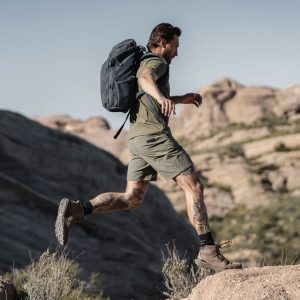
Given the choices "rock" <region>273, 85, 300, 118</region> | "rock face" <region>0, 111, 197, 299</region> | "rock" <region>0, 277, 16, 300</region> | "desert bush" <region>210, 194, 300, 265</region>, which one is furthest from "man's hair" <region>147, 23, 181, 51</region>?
"rock" <region>273, 85, 300, 118</region>

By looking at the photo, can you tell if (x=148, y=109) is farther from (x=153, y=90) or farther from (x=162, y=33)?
(x=162, y=33)

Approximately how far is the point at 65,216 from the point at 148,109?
122 cm

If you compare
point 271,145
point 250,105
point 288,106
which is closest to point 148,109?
point 271,145

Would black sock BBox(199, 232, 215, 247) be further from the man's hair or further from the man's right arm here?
the man's hair

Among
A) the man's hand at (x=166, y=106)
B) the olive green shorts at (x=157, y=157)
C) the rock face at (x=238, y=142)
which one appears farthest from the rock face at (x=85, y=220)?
the rock face at (x=238, y=142)

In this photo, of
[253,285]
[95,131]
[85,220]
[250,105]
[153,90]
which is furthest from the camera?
[95,131]

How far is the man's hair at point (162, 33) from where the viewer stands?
6.66m

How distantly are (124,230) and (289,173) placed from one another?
25.0m

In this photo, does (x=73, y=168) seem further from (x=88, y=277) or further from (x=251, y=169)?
(x=251, y=169)

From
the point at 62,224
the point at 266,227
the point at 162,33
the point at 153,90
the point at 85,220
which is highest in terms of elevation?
the point at 162,33

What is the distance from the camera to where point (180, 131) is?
6256cm

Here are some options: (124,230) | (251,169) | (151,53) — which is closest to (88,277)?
(124,230)

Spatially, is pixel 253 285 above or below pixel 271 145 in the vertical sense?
above

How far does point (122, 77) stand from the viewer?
6566 millimetres
